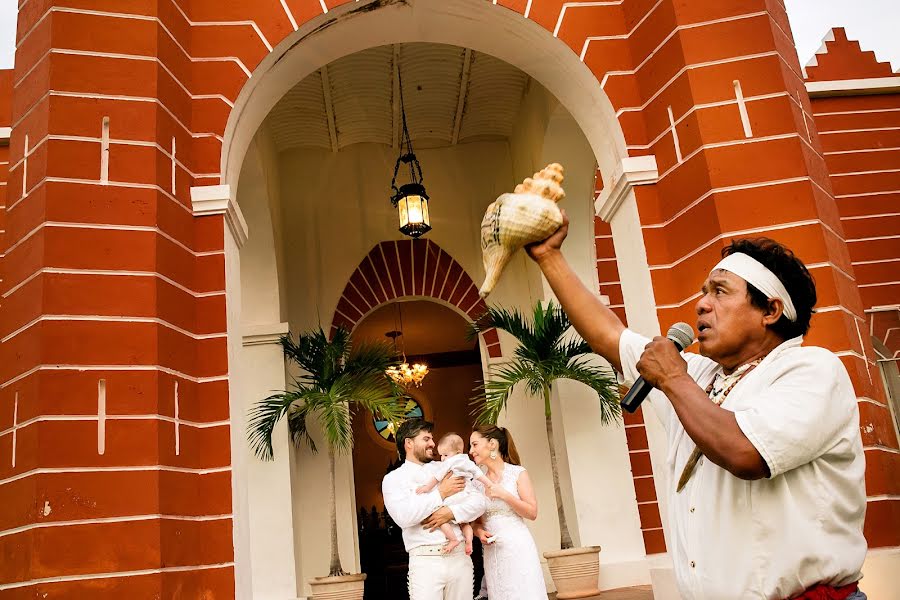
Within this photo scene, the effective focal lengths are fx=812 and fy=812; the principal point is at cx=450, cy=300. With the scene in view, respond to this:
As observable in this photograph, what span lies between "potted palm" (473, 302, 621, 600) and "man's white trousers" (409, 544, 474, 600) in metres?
2.26

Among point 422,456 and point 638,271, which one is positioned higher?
point 638,271

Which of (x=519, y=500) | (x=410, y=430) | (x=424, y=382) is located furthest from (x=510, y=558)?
(x=424, y=382)

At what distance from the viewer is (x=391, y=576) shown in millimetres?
9469

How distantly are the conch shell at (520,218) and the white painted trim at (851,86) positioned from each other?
724 centimetres

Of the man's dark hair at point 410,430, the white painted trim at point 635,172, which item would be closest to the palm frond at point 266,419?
the man's dark hair at point 410,430

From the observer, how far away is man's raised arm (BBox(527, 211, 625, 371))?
1787 millimetres

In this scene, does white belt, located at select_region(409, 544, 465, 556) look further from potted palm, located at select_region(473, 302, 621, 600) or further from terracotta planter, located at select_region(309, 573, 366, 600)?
terracotta planter, located at select_region(309, 573, 366, 600)

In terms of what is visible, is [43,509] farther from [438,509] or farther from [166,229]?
[438,509]

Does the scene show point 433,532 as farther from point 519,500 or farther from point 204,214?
point 204,214

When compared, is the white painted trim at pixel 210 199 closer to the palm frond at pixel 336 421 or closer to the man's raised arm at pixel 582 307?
the palm frond at pixel 336 421

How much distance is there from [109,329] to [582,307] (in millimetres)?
2588

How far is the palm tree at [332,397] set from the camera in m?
6.35

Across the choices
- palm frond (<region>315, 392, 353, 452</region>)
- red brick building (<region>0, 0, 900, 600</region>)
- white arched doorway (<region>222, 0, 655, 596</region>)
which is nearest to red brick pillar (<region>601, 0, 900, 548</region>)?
red brick building (<region>0, 0, 900, 600</region>)

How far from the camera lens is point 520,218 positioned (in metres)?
1.67
